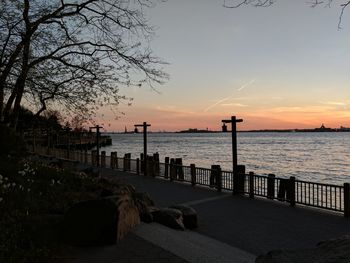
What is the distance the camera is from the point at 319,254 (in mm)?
4527

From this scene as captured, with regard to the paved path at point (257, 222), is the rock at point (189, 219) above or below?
above

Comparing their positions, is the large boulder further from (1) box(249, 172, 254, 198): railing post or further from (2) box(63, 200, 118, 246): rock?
(1) box(249, 172, 254, 198): railing post

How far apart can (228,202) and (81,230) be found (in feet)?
27.9

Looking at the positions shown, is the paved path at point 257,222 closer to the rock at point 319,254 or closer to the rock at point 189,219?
the rock at point 189,219

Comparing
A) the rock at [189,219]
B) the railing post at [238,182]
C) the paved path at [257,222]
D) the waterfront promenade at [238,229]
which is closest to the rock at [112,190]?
the waterfront promenade at [238,229]

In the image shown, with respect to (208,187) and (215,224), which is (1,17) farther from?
(208,187)

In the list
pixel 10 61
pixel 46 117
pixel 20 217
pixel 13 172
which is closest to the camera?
pixel 20 217

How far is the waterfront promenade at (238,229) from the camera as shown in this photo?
7.77 m

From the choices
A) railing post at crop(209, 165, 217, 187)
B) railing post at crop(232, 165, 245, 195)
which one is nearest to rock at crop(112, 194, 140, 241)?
railing post at crop(232, 165, 245, 195)

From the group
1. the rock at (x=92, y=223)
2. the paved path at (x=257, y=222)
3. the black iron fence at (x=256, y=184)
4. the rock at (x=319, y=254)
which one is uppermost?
the rock at (x=319, y=254)

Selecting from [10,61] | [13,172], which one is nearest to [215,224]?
[13,172]

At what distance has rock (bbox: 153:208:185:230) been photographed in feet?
32.1

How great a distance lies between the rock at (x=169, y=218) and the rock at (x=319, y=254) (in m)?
5.11

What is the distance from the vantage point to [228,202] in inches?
599
